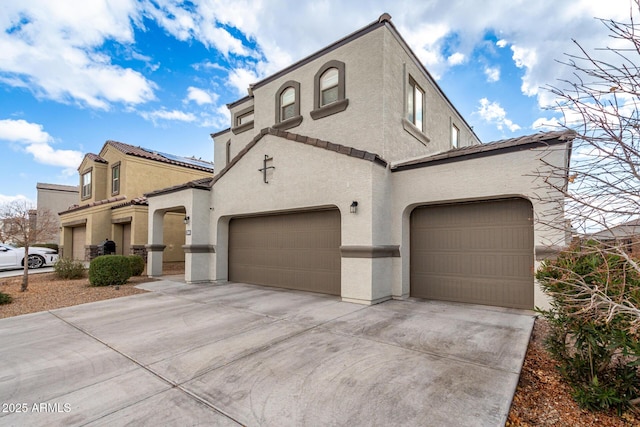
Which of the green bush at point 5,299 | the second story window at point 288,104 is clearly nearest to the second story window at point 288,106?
the second story window at point 288,104

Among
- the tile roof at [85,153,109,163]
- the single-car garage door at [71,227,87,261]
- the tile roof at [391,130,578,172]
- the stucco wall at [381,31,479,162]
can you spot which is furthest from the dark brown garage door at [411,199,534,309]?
the single-car garage door at [71,227,87,261]

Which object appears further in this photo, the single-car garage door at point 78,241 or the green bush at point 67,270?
the single-car garage door at point 78,241

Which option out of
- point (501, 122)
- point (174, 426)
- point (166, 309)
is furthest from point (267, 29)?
point (174, 426)

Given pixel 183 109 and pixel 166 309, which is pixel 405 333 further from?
pixel 183 109

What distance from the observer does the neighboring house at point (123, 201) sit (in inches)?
628

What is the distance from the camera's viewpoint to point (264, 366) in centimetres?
366

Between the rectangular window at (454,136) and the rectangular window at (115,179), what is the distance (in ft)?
62.5

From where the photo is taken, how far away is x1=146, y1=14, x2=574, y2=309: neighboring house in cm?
650

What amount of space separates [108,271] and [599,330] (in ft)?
40.6

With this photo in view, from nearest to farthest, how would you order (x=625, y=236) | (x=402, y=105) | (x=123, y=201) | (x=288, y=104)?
(x=625, y=236) < (x=402, y=105) < (x=288, y=104) < (x=123, y=201)

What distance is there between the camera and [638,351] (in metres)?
2.24

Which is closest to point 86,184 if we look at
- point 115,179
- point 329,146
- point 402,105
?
point 115,179

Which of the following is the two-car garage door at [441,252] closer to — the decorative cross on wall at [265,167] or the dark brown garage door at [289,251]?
the dark brown garage door at [289,251]

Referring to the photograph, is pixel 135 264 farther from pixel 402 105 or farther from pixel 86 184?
pixel 86 184
